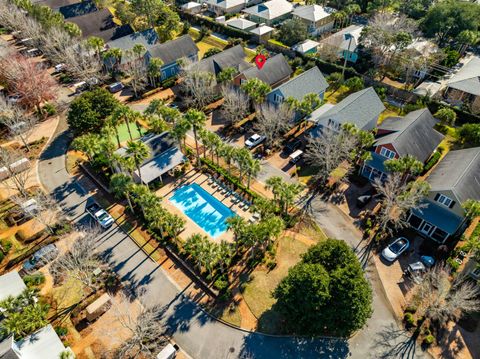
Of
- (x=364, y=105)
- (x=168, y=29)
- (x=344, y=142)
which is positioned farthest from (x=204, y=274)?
(x=168, y=29)

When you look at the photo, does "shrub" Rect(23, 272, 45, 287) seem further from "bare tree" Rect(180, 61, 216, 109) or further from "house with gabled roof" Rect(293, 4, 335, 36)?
"house with gabled roof" Rect(293, 4, 335, 36)

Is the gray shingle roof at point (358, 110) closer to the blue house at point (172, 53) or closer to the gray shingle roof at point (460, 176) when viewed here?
the gray shingle roof at point (460, 176)

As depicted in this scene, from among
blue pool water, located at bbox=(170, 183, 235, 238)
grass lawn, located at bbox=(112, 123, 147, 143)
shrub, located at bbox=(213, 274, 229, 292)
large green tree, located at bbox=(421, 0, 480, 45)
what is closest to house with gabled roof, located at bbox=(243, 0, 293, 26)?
large green tree, located at bbox=(421, 0, 480, 45)

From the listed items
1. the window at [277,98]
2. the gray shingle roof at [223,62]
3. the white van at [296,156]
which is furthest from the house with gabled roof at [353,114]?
the gray shingle roof at [223,62]

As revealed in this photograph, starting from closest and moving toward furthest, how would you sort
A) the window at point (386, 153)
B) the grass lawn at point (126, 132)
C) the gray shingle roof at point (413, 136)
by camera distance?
the window at point (386, 153) → the gray shingle roof at point (413, 136) → the grass lawn at point (126, 132)

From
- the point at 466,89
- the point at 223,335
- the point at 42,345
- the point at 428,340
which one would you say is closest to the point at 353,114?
the point at 466,89

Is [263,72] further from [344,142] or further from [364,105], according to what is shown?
[344,142]
